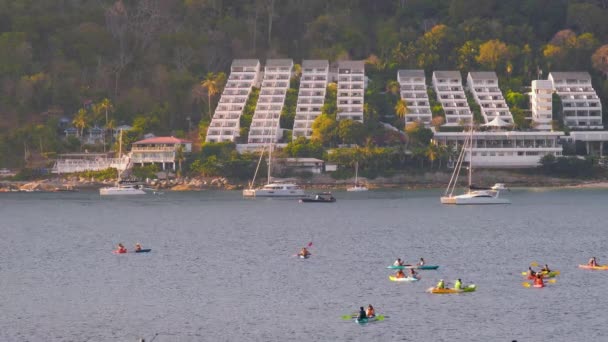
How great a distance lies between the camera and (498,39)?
186750mm

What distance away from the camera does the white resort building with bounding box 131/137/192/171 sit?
161250mm

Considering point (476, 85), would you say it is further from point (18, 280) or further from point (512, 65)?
point (18, 280)

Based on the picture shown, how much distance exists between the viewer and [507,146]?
162 meters

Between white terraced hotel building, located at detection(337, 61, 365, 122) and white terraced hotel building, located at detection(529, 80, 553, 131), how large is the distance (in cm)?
2203

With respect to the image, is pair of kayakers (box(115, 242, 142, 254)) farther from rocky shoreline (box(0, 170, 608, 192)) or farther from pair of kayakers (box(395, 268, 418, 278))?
rocky shoreline (box(0, 170, 608, 192))

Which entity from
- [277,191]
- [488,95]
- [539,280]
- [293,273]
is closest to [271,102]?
[488,95]

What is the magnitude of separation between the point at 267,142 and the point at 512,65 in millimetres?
39023

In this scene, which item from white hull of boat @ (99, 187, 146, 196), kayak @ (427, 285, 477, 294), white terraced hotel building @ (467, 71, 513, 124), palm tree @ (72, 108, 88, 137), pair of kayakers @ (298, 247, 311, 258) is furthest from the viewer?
white terraced hotel building @ (467, 71, 513, 124)

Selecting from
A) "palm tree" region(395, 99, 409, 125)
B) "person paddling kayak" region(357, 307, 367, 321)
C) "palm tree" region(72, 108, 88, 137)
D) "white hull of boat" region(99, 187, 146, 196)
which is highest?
"palm tree" region(395, 99, 409, 125)

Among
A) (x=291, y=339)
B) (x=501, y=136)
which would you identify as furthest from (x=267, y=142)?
(x=291, y=339)

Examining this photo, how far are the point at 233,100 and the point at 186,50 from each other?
1489 centimetres

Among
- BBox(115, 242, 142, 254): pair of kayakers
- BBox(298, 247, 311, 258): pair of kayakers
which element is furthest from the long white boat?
→ BBox(298, 247, 311, 258): pair of kayakers

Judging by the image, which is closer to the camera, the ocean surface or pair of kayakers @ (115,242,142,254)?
the ocean surface

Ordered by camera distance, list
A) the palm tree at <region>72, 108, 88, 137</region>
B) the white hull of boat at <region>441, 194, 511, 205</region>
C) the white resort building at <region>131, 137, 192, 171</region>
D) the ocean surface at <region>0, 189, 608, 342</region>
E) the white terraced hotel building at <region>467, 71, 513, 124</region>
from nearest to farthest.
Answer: the ocean surface at <region>0, 189, 608, 342</region>
the white hull of boat at <region>441, 194, 511, 205</region>
the white resort building at <region>131, 137, 192, 171</region>
the palm tree at <region>72, 108, 88, 137</region>
the white terraced hotel building at <region>467, 71, 513, 124</region>
